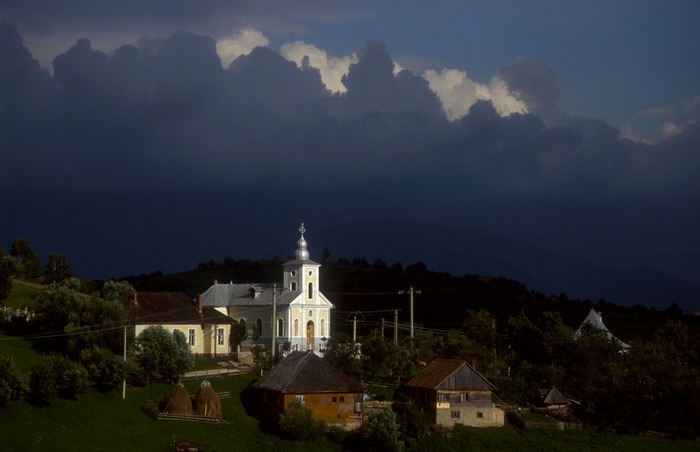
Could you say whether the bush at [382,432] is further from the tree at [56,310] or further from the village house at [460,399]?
the tree at [56,310]

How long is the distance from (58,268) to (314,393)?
5049 cm

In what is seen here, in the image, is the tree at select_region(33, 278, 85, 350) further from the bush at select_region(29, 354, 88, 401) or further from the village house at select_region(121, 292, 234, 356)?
the bush at select_region(29, 354, 88, 401)

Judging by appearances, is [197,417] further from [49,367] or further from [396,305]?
[396,305]

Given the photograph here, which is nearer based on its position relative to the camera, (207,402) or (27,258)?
(207,402)

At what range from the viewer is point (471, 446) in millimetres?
Result: 58844

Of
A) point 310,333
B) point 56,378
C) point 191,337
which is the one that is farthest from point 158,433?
point 310,333

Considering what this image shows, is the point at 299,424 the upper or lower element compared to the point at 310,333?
lower

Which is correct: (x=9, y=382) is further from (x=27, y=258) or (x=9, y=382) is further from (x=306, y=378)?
(x=27, y=258)

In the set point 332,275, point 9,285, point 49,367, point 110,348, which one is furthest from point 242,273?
point 49,367

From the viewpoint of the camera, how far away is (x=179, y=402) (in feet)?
183

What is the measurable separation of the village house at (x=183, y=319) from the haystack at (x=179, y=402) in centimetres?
1596

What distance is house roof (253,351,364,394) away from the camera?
2378 inches

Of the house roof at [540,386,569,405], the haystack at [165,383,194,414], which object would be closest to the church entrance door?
the house roof at [540,386,569,405]

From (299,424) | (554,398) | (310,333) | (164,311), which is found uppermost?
(164,311)
